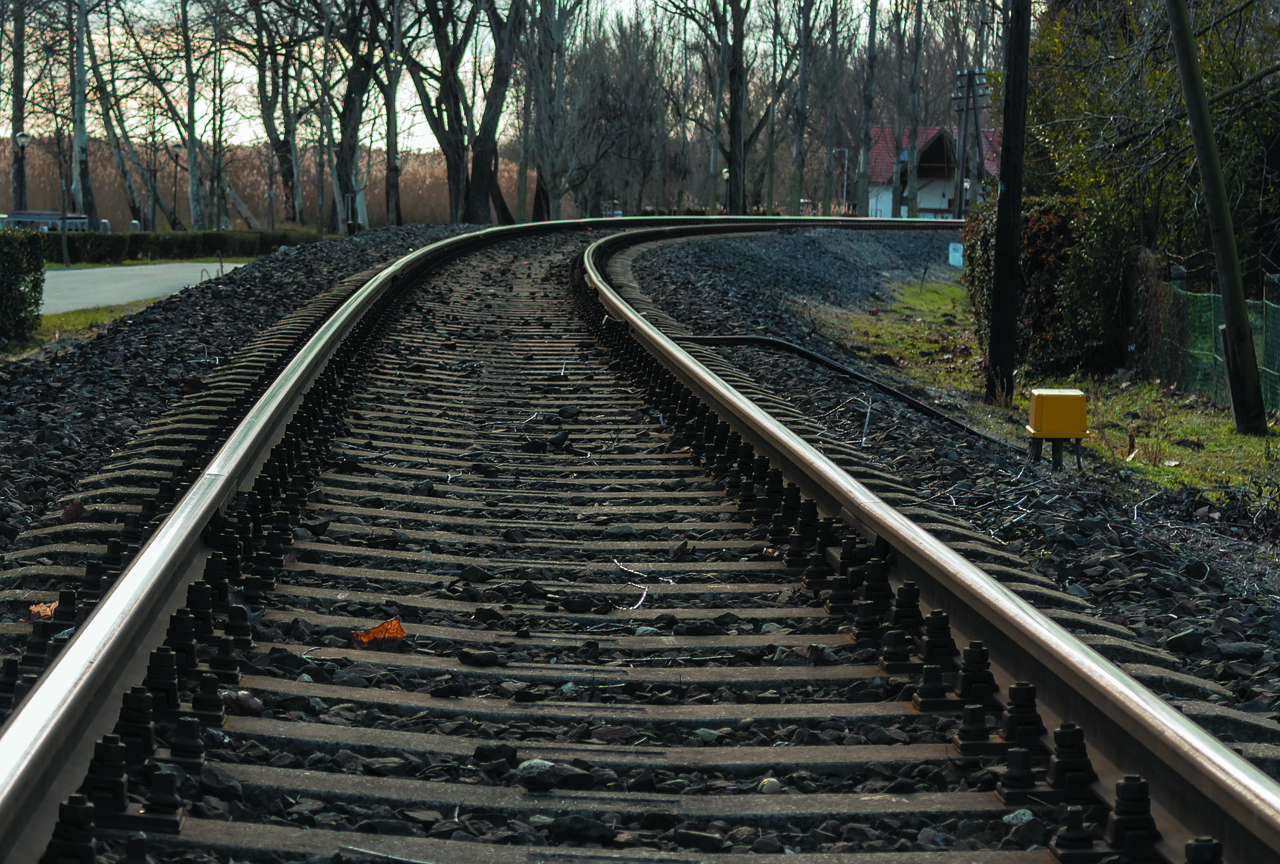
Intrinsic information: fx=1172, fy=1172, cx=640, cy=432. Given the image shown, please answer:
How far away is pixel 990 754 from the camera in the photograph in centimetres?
266

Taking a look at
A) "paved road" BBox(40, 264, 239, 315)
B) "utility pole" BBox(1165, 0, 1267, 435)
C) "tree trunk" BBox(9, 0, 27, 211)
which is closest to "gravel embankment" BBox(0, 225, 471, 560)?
"paved road" BBox(40, 264, 239, 315)

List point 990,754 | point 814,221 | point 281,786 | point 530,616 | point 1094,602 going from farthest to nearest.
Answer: point 814,221 < point 1094,602 < point 530,616 < point 990,754 < point 281,786

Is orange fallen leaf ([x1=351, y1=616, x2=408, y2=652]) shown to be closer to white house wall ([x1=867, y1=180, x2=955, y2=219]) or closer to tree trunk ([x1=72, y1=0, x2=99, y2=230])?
tree trunk ([x1=72, y1=0, x2=99, y2=230])

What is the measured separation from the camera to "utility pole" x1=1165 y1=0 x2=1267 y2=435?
1185 centimetres

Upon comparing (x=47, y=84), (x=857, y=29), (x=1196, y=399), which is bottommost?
(x=1196, y=399)

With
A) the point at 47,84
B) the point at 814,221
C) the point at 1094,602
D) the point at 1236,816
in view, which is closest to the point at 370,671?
the point at 1236,816

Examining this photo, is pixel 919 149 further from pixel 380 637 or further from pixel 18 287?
pixel 380 637

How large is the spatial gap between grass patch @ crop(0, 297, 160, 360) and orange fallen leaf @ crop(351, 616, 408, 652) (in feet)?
30.5

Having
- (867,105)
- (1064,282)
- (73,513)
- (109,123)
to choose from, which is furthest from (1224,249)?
(867,105)

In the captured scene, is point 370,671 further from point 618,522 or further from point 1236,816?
point 1236,816

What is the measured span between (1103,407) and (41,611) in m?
12.6

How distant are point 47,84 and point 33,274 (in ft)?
144

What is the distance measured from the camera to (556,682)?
10.3 ft

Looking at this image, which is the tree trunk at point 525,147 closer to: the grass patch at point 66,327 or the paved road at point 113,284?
the paved road at point 113,284
